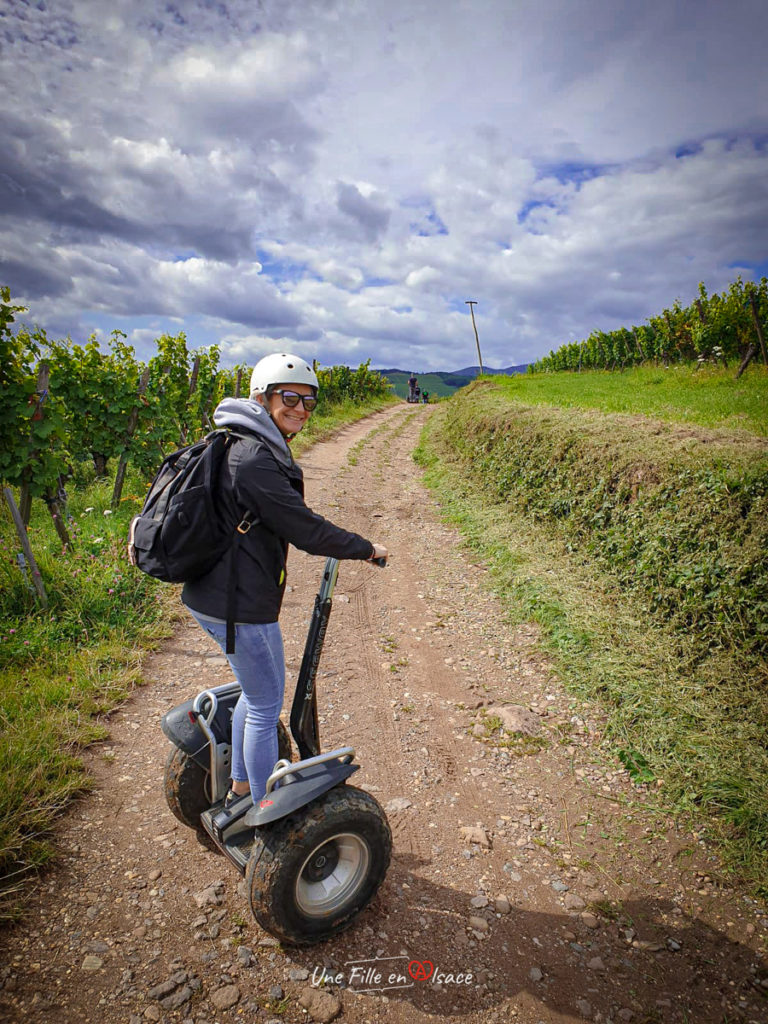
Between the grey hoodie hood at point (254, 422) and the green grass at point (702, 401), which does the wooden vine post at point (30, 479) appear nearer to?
the grey hoodie hood at point (254, 422)

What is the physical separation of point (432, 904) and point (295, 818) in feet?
3.77

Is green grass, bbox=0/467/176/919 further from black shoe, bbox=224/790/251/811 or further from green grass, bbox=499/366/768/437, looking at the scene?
green grass, bbox=499/366/768/437

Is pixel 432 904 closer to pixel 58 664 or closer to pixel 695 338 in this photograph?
pixel 58 664

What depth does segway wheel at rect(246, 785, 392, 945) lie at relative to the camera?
91.2 inches

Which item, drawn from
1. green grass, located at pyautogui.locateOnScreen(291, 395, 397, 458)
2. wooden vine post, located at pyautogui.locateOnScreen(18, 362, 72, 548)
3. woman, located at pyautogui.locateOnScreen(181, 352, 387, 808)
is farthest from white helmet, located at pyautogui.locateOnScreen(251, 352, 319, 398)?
green grass, located at pyautogui.locateOnScreen(291, 395, 397, 458)

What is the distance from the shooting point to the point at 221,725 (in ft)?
9.32

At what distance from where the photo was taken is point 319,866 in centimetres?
254

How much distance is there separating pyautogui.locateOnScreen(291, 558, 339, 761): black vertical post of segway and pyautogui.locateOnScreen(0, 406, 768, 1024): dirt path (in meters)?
0.92

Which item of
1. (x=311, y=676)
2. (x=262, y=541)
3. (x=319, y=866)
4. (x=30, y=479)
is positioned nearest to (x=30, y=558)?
(x=30, y=479)

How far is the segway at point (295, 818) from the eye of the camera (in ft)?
7.63

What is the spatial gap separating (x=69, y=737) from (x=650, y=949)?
3.98 metres

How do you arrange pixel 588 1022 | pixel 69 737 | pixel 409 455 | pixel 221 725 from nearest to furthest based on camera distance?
pixel 588 1022
pixel 221 725
pixel 69 737
pixel 409 455

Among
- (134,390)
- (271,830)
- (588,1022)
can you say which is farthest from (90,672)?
(134,390)

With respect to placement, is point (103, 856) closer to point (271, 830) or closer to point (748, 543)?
point (271, 830)
